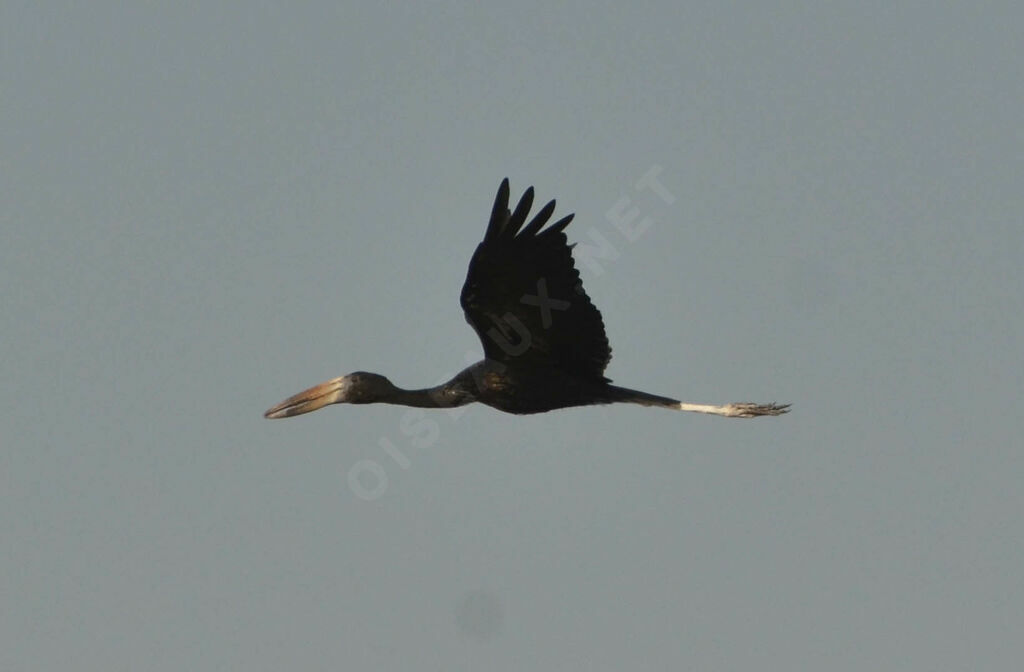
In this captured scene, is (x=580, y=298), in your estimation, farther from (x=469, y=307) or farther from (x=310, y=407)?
(x=310, y=407)

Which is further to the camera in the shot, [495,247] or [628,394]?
[628,394]

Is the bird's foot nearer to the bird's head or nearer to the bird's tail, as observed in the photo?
the bird's tail

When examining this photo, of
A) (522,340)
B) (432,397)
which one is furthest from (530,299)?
(432,397)

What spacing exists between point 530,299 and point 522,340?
721mm

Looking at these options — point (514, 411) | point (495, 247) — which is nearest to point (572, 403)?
point (514, 411)

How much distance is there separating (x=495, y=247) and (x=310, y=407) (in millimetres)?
3091

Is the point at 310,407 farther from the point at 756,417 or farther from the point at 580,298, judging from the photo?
the point at 756,417

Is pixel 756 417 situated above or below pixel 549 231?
below

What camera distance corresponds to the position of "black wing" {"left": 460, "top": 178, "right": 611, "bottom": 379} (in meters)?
28.7

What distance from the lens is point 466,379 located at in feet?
99.9

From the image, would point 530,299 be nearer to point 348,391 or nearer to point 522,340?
point 522,340

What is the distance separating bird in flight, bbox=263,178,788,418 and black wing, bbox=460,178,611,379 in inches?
0.4

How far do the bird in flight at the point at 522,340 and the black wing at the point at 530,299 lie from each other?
0.03ft

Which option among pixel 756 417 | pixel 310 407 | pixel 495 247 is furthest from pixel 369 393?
pixel 756 417
